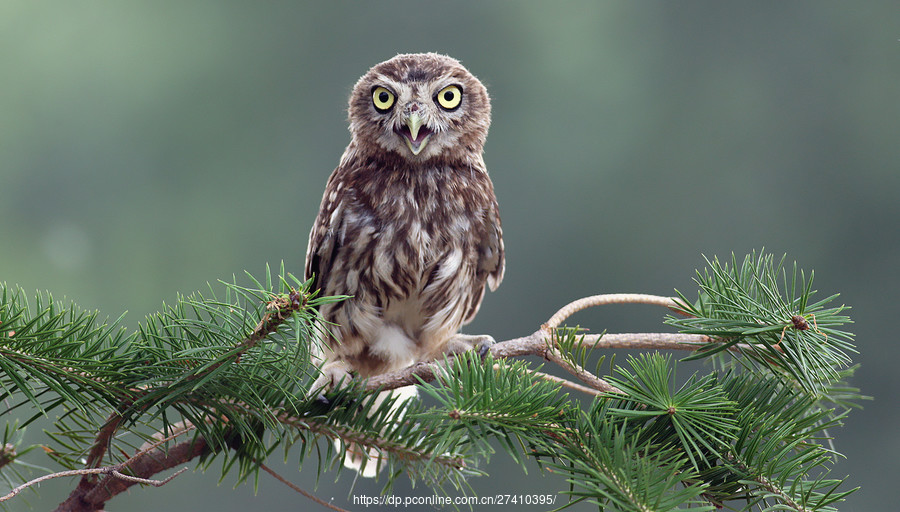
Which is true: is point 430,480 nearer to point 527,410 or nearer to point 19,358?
point 527,410

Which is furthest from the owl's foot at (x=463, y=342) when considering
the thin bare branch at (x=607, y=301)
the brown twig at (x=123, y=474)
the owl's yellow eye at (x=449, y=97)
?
the brown twig at (x=123, y=474)

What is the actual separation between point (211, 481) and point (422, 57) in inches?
96.1

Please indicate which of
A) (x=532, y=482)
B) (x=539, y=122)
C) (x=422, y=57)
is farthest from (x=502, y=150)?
(x=422, y=57)

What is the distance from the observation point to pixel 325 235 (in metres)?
1.19

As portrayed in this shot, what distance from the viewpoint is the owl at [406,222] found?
116 cm

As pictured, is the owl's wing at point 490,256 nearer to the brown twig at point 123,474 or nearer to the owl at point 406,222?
the owl at point 406,222

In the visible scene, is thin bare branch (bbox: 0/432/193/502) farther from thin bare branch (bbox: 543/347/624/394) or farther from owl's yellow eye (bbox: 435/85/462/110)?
owl's yellow eye (bbox: 435/85/462/110)

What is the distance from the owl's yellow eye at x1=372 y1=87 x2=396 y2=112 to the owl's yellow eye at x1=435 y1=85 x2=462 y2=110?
3.2 inches

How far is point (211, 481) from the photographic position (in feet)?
9.84

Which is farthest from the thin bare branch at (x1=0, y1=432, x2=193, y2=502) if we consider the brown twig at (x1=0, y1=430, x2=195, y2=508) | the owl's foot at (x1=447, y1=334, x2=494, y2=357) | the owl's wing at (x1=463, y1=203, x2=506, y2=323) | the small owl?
the owl's wing at (x1=463, y1=203, x2=506, y2=323)

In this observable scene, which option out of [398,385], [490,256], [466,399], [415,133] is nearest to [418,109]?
[415,133]

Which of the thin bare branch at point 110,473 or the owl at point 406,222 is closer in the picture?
the thin bare branch at point 110,473

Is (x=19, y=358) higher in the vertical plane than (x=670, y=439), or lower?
lower

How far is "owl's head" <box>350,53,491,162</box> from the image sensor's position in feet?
3.84
